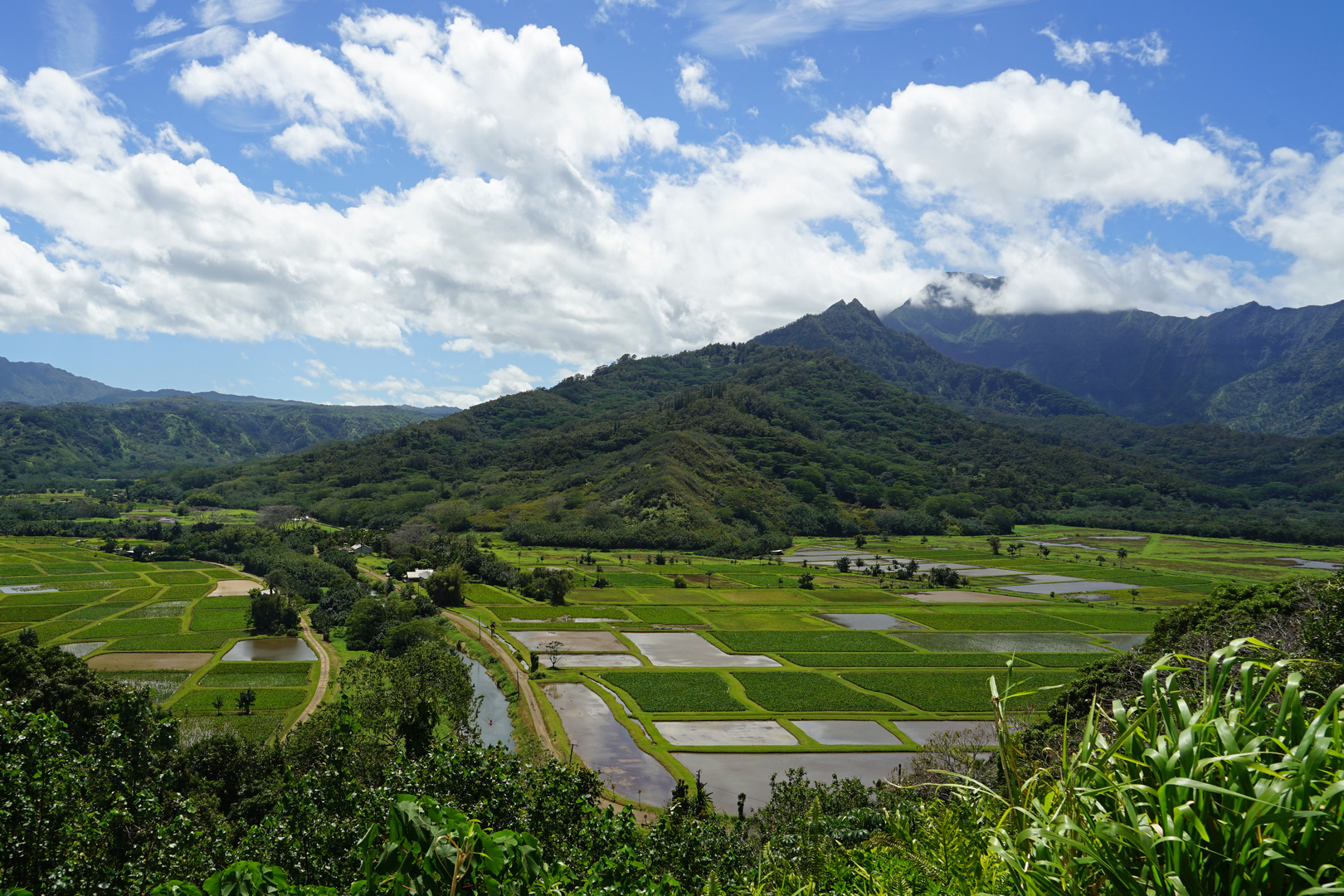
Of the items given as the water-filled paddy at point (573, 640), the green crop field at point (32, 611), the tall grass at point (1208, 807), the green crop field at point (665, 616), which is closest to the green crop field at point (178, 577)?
the green crop field at point (32, 611)

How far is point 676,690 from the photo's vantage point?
2346 inches

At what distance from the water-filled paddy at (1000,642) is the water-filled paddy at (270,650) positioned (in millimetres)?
61808

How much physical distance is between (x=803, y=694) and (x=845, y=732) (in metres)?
7.89

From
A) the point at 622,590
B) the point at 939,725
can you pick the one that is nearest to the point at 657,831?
the point at 939,725

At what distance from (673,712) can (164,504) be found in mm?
197087

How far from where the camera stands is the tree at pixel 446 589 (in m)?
A: 89.6

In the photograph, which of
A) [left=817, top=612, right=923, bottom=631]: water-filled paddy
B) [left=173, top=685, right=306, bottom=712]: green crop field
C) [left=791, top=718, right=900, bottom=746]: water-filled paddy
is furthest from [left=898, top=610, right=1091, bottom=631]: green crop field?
[left=173, top=685, right=306, bottom=712]: green crop field

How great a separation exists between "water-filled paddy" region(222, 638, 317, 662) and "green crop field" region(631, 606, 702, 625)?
35937 millimetres

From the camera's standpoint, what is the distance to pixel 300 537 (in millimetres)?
128750

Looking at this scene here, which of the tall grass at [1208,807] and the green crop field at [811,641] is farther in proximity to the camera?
the green crop field at [811,641]

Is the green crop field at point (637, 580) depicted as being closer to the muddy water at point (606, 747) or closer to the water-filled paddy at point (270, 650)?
the water-filled paddy at point (270, 650)

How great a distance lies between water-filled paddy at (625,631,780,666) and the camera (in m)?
68.4

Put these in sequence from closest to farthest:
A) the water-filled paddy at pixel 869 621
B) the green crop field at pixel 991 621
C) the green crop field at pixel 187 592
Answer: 1. the green crop field at pixel 991 621
2. the water-filled paddy at pixel 869 621
3. the green crop field at pixel 187 592

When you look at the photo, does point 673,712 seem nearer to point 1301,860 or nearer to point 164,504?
point 1301,860
